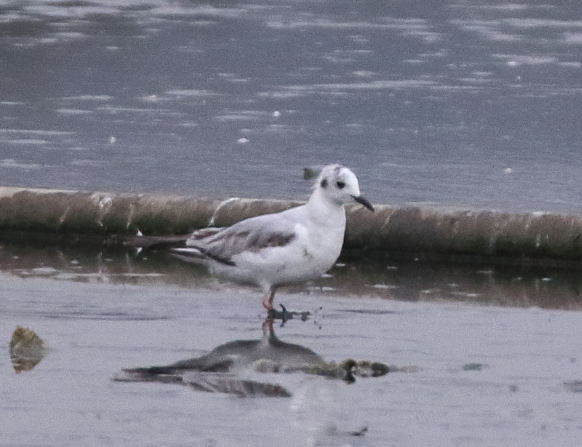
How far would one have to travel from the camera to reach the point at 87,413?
6.77 metres

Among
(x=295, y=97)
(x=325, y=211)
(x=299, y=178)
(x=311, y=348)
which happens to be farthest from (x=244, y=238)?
(x=295, y=97)

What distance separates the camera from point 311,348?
328 inches

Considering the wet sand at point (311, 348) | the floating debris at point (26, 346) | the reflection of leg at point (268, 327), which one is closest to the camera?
the wet sand at point (311, 348)

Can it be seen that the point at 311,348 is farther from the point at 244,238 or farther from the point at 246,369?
the point at 244,238

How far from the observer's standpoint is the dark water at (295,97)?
14234 mm

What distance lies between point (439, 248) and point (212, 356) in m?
3.60

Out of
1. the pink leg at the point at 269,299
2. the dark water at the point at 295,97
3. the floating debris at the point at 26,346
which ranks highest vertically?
the dark water at the point at 295,97

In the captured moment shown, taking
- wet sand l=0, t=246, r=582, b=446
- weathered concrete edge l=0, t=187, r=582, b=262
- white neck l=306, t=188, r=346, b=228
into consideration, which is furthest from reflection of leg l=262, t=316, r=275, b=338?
weathered concrete edge l=0, t=187, r=582, b=262

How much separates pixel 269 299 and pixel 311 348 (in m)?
1.13

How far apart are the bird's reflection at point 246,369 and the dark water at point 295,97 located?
4791 millimetres

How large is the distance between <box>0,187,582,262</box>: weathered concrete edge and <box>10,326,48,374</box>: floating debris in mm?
3705

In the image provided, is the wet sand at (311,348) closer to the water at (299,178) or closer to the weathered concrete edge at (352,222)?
the water at (299,178)

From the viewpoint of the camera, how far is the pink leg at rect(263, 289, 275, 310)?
9.34 meters

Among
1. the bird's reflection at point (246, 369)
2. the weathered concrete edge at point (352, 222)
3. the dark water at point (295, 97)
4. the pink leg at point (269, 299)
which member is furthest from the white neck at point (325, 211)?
the dark water at point (295, 97)
